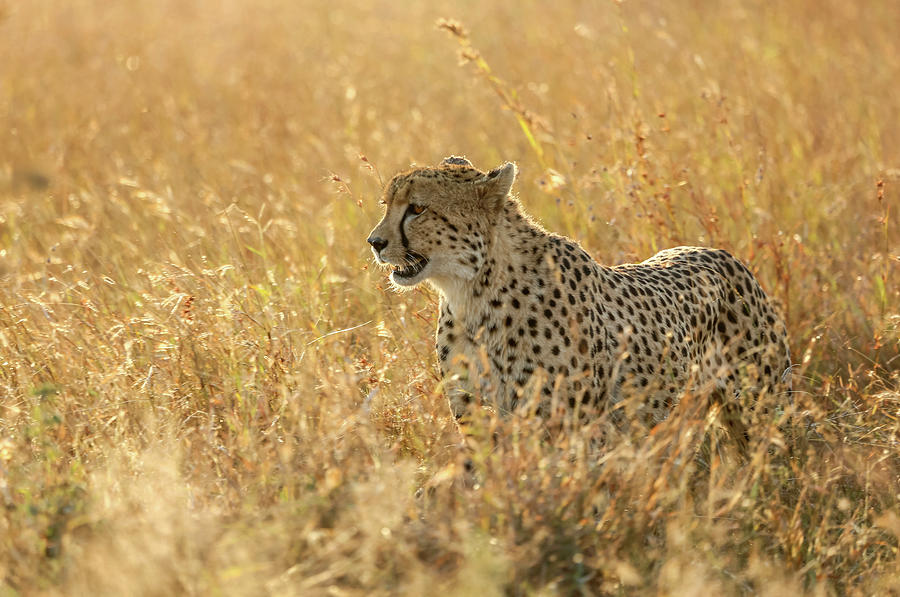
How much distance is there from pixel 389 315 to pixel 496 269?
0.95 metres

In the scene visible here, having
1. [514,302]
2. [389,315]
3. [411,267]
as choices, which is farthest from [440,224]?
[389,315]

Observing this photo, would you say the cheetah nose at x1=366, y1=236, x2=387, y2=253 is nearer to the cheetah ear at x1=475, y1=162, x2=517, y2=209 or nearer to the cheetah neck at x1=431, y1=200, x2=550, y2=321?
the cheetah neck at x1=431, y1=200, x2=550, y2=321

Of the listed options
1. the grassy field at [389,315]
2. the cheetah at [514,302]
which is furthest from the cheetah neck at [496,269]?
the grassy field at [389,315]

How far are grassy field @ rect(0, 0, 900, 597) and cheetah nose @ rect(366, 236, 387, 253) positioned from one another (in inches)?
13.4

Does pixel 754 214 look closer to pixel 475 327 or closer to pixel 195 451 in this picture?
pixel 475 327

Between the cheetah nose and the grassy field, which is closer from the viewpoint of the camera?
the grassy field

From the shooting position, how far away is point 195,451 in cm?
270

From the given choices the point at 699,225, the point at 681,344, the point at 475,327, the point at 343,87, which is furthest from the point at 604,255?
the point at 343,87

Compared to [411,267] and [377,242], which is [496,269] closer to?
[411,267]

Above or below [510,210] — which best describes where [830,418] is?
below

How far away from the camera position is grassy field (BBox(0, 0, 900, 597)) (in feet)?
7.49

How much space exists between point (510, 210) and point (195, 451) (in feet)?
3.87

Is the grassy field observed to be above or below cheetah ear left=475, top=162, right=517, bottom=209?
below

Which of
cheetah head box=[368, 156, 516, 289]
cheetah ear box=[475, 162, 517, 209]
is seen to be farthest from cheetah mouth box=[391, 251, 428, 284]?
cheetah ear box=[475, 162, 517, 209]
